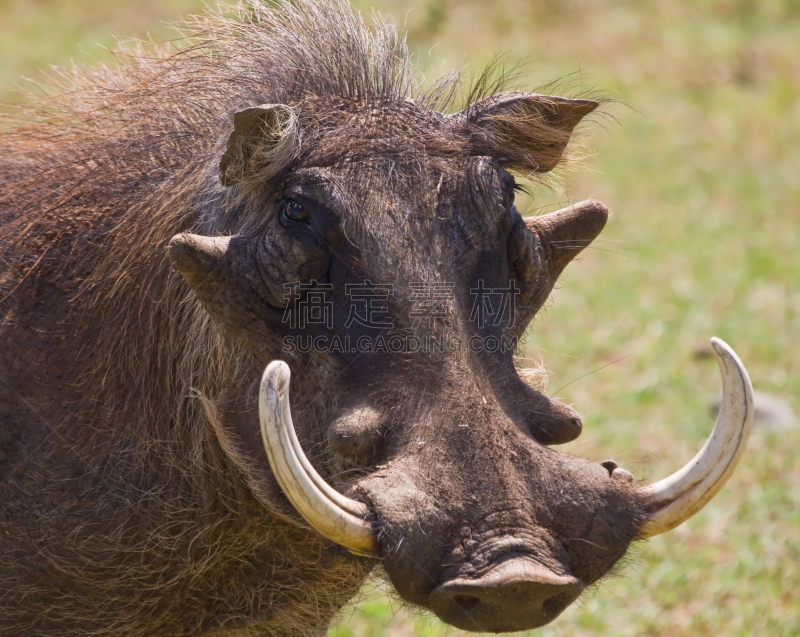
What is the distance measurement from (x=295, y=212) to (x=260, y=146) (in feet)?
0.52

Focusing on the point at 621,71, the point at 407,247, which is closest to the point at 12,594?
the point at 407,247

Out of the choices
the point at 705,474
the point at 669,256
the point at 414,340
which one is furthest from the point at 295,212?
the point at 669,256

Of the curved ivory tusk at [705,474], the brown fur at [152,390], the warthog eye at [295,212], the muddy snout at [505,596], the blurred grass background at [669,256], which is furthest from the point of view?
the blurred grass background at [669,256]

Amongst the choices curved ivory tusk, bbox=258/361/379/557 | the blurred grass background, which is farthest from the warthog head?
the blurred grass background

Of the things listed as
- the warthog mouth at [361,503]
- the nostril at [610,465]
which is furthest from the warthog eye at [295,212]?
the nostril at [610,465]

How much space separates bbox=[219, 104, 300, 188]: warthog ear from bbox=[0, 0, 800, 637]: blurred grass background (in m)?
0.70

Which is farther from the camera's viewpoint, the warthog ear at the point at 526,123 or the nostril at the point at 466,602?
the warthog ear at the point at 526,123

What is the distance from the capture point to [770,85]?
31.2 feet

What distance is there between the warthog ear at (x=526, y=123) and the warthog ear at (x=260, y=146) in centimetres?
43

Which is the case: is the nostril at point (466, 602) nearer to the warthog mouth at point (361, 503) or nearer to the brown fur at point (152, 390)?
the warthog mouth at point (361, 503)

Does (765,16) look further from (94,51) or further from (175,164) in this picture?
(175,164)

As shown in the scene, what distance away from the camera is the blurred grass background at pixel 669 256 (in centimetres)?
356

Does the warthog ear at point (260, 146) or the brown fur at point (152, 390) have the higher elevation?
the warthog ear at point (260, 146)

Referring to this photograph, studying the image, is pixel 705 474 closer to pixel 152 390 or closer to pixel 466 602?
pixel 466 602
